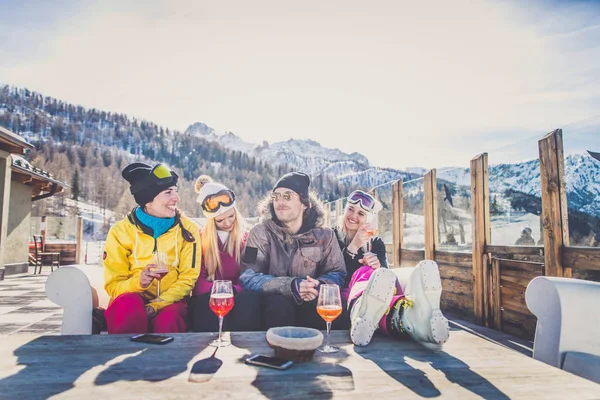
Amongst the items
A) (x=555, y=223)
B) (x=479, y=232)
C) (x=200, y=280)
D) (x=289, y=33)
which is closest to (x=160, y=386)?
(x=200, y=280)

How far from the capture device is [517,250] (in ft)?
13.9

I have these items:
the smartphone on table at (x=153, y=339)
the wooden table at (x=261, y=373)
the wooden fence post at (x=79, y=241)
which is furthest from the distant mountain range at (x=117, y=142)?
the wooden table at (x=261, y=373)

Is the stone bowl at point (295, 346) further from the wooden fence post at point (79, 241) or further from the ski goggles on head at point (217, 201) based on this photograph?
the wooden fence post at point (79, 241)

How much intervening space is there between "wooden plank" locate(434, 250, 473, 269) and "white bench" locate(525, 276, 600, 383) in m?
3.12

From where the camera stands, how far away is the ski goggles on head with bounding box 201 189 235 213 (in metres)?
2.92

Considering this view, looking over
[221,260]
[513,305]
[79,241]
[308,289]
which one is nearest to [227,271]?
[221,260]

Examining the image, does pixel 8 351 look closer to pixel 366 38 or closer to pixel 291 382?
pixel 291 382

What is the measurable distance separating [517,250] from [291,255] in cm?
278

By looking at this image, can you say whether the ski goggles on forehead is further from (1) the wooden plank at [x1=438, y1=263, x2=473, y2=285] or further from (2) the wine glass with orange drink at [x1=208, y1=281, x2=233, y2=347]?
(1) the wooden plank at [x1=438, y1=263, x2=473, y2=285]

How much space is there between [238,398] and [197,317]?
1432 millimetres

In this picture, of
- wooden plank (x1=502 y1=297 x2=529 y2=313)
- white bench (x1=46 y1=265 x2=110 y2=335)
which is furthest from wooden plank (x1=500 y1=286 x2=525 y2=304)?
white bench (x1=46 y1=265 x2=110 y2=335)

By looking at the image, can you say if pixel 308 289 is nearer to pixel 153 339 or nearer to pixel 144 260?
pixel 153 339

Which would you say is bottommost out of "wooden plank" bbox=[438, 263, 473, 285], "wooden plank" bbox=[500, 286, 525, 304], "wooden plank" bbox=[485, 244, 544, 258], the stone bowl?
"wooden plank" bbox=[500, 286, 525, 304]

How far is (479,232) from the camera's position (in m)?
4.79
